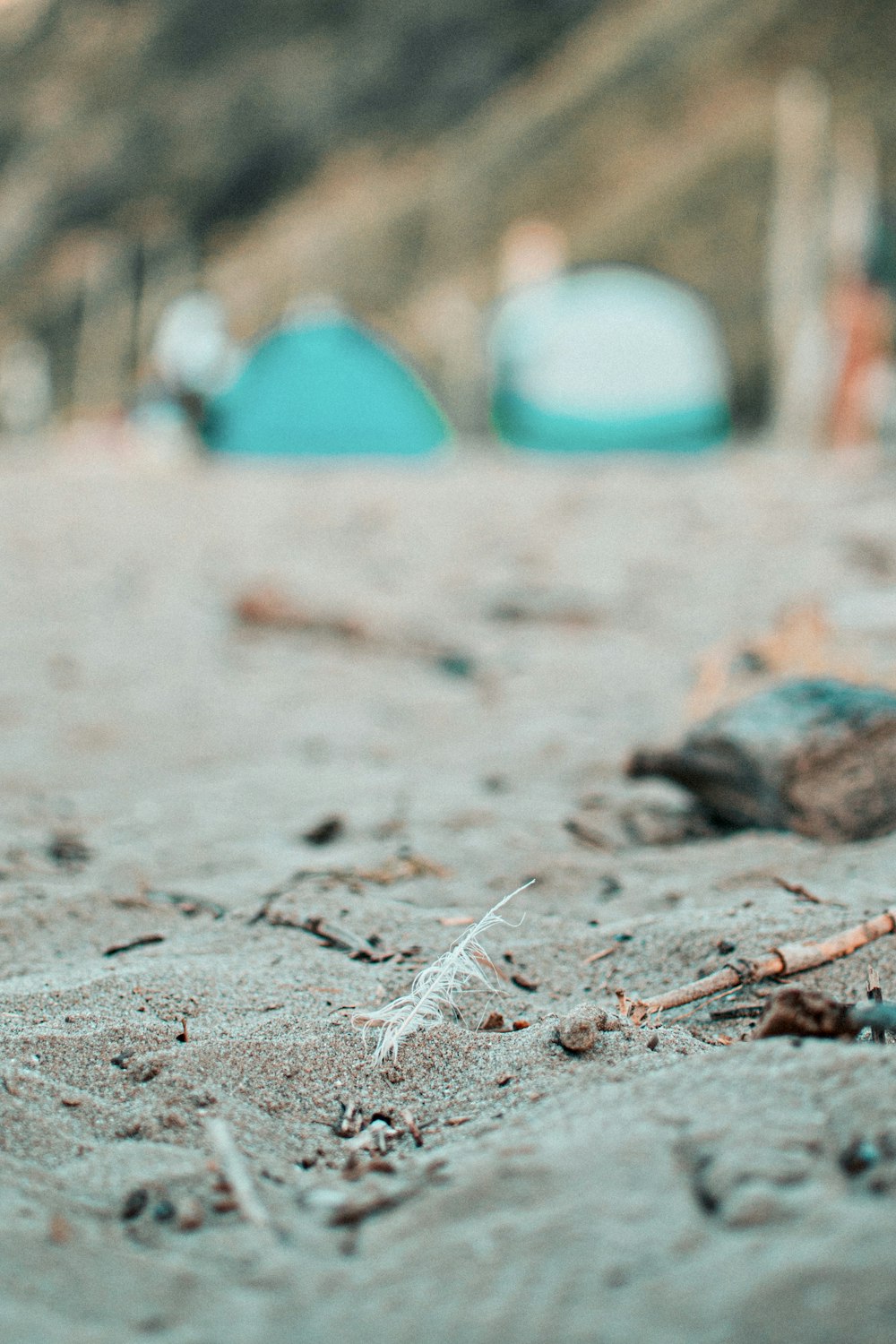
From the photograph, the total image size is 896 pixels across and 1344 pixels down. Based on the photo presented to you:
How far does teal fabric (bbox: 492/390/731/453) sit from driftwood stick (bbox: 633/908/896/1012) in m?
6.55

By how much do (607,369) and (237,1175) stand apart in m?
7.26

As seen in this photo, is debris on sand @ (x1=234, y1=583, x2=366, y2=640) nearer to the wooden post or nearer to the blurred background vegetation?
the wooden post

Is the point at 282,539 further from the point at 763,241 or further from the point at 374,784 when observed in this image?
the point at 763,241

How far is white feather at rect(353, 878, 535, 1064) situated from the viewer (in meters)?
1.12

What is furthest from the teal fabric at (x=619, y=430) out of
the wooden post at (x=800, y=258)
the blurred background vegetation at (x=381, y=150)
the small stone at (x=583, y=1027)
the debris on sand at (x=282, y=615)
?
the small stone at (x=583, y=1027)

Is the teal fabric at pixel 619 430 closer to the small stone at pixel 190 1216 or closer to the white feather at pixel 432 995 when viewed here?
the white feather at pixel 432 995

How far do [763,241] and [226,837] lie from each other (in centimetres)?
1313

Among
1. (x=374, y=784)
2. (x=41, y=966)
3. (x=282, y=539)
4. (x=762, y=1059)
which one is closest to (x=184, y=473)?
(x=282, y=539)

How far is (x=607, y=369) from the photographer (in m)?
7.59

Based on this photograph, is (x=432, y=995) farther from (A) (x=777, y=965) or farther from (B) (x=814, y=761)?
(B) (x=814, y=761)

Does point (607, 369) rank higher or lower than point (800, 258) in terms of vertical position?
lower

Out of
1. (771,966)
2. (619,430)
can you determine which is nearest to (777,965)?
(771,966)

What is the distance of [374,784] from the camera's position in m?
2.15

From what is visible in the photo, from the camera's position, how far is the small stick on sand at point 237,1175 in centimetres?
82
